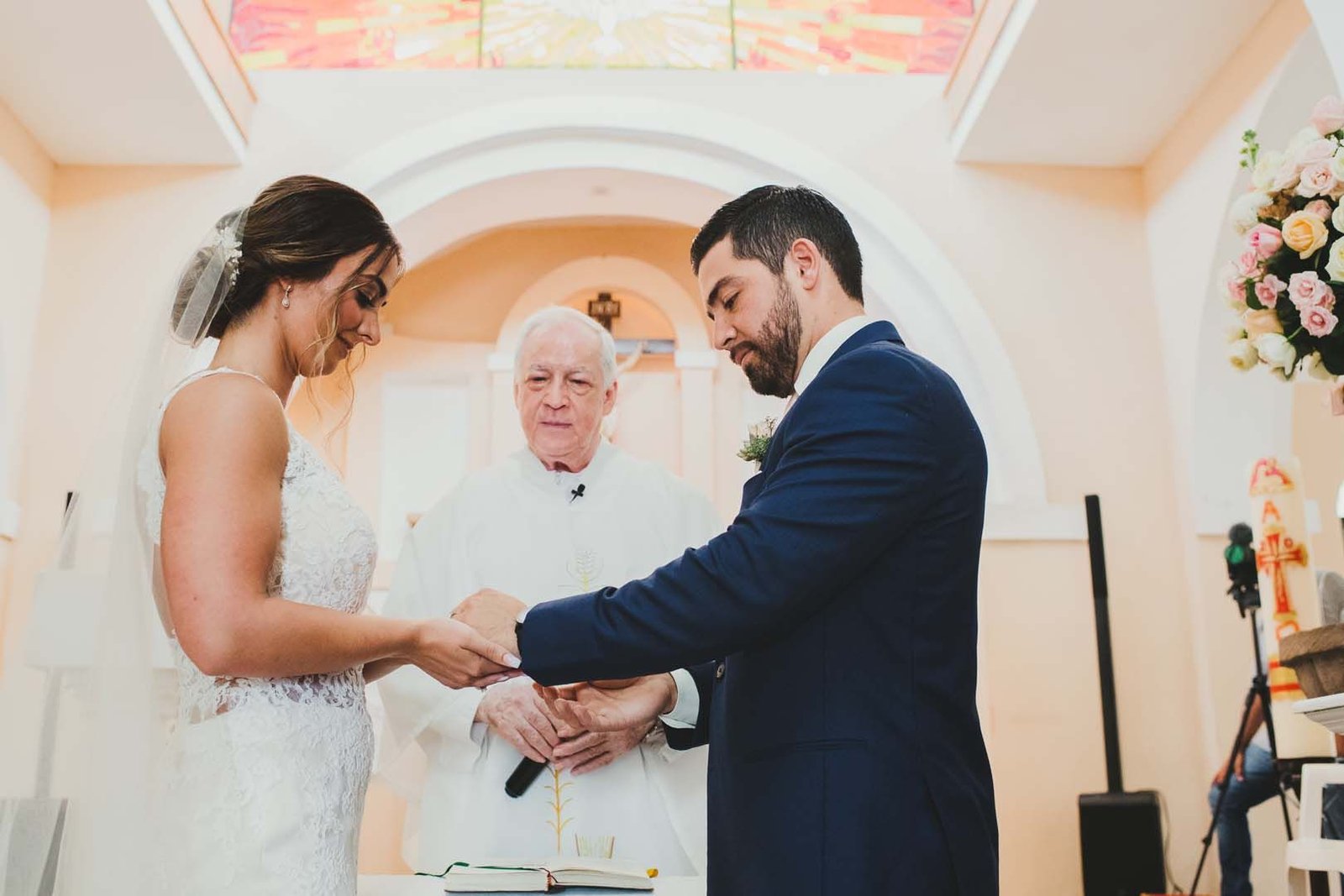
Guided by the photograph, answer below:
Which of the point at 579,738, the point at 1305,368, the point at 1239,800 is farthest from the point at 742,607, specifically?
the point at 1239,800

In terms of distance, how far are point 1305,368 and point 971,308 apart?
3.06m

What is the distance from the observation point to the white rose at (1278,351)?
314cm

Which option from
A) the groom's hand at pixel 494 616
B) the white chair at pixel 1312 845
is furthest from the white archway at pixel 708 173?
the groom's hand at pixel 494 616

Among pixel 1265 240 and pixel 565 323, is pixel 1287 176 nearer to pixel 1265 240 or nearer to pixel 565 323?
pixel 1265 240

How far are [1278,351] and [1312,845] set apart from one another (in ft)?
3.95

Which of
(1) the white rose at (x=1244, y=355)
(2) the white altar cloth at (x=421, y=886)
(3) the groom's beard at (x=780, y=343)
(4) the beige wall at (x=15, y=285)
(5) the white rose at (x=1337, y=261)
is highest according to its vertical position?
(4) the beige wall at (x=15, y=285)

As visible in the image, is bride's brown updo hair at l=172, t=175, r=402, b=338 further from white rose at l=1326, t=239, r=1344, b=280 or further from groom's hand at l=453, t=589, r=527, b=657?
white rose at l=1326, t=239, r=1344, b=280

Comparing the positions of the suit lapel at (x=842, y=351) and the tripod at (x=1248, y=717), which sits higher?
the suit lapel at (x=842, y=351)

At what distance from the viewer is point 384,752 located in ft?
12.1

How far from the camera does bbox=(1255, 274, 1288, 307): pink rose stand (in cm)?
314

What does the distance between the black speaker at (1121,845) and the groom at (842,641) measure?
12.4 feet

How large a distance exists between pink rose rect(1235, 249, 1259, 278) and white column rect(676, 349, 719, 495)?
5.25 metres

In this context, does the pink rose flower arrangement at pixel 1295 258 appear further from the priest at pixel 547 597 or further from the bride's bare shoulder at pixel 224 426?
the bride's bare shoulder at pixel 224 426

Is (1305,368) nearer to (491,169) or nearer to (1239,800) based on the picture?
(1239,800)
